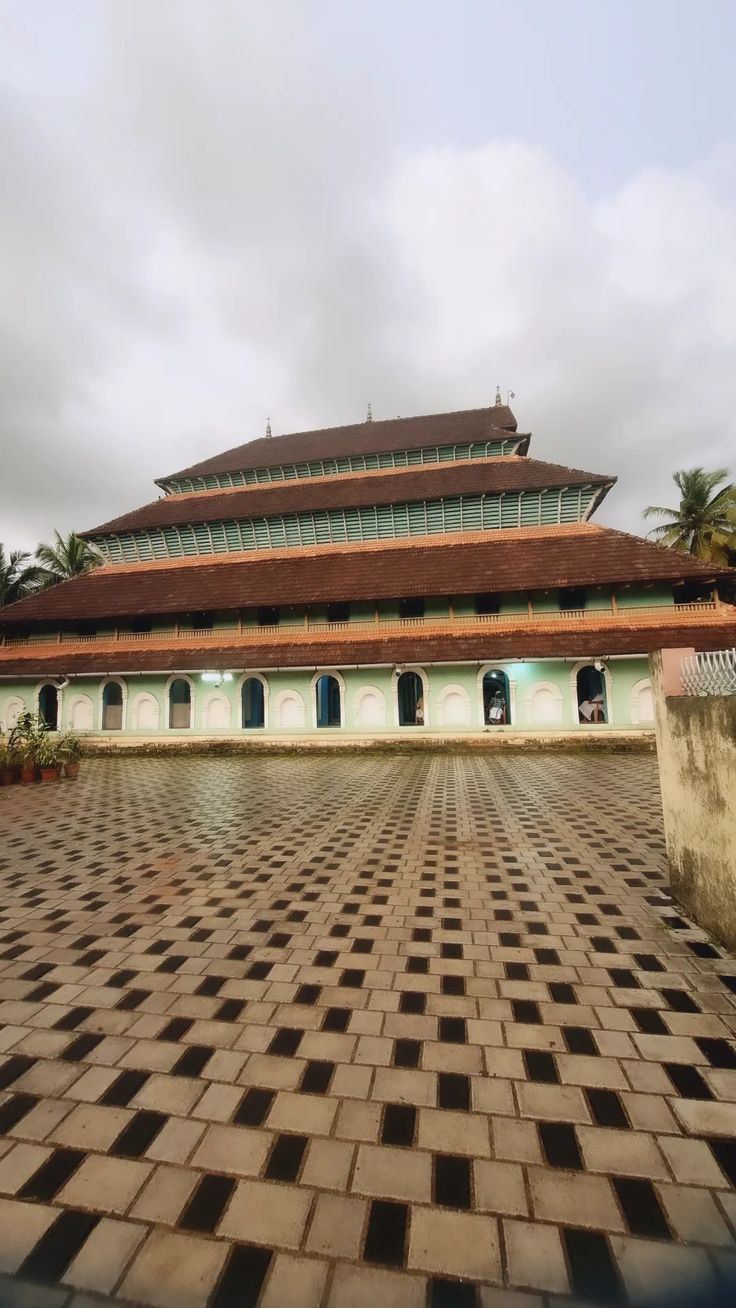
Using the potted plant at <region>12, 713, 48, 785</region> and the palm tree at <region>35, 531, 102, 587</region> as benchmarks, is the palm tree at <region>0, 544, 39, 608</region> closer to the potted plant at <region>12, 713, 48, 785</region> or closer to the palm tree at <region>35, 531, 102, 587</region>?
the palm tree at <region>35, 531, 102, 587</region>

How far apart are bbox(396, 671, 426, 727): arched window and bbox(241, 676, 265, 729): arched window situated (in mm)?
5470

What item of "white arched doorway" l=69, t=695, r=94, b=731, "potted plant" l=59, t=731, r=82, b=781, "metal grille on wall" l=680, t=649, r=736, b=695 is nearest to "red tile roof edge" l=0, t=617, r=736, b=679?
"white arched doorway" l=69, t=695, r=94, b=731

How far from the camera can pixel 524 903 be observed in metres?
5.23

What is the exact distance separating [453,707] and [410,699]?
2.87m

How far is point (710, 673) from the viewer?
15.4 ft

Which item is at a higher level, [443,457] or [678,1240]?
[443,457]

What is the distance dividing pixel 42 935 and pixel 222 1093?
299 centimetres

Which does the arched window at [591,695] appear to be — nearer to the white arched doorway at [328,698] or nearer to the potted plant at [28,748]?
the white arched doorway at [328,698]

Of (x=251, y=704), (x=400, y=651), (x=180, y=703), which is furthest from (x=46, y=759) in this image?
(x=400, y=651)

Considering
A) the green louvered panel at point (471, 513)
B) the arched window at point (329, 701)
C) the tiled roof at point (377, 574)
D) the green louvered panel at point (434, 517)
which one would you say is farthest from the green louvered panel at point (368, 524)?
the arched window at point (329, 701)

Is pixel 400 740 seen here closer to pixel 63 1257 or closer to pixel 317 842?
pixel 317 842

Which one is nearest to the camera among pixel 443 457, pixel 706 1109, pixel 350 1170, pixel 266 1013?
pixel 350 1170

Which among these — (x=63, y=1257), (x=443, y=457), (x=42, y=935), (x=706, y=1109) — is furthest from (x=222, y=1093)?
(x=443, y=457)

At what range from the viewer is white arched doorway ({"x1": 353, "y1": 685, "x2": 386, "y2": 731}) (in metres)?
17.8
